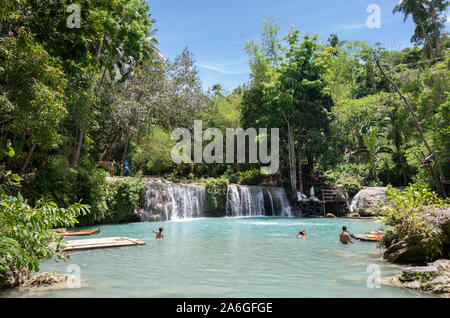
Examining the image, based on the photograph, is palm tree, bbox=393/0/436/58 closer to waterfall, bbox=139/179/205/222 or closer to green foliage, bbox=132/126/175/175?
green foliage, bbox=132/126/175/175

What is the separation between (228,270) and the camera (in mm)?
5965

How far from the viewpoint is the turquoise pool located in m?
4.50

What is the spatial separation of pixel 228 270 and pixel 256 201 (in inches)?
635

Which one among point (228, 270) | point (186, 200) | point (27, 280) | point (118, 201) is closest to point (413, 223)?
point (228, 270)

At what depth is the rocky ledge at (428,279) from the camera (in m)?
4.32

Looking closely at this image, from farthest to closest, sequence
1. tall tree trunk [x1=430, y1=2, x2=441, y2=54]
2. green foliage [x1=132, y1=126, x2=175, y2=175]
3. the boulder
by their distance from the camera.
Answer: tall tree trunk [x1=430, y1=2, x2=441, y2=54], green foliage [x1=132, y1=126, x2=175, y2=175], the boulder

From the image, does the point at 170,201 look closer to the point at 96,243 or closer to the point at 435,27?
the point at 96,243

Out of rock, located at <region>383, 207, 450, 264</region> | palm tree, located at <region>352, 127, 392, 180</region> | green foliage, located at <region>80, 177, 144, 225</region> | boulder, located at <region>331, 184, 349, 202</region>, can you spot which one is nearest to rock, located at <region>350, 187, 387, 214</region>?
boulder, located at <region>331, 184, 349, 202</region>

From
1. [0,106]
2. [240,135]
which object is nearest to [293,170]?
[240,135]

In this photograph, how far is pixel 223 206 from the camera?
20984mm

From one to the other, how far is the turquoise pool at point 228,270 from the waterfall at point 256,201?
1166 centimetres

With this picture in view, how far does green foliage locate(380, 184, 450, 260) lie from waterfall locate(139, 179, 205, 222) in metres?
A: 12.9

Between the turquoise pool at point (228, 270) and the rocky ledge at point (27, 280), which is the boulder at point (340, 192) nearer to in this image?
the turquoise pool at point (228, 270)
